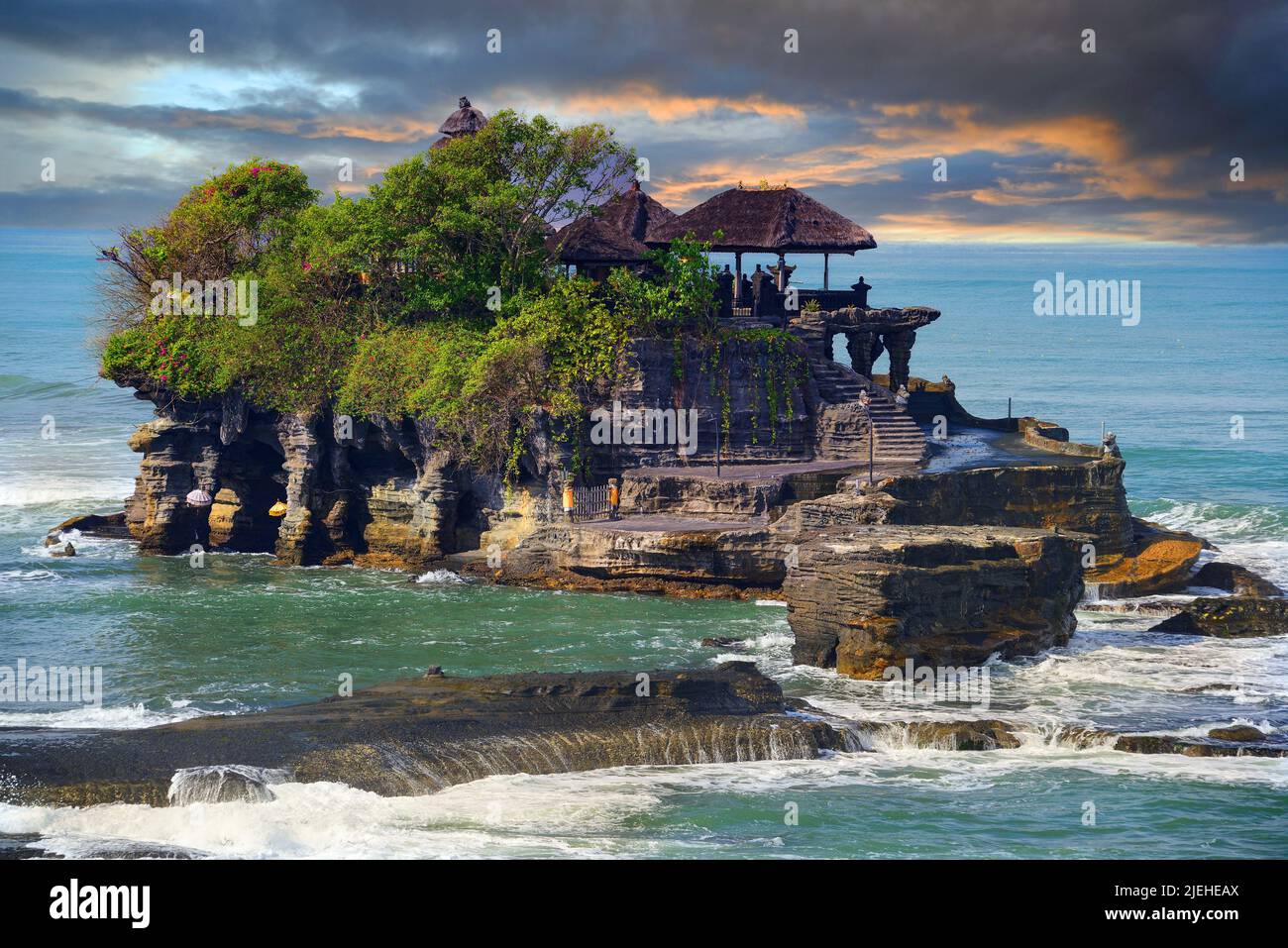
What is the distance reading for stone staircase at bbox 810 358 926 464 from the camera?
4206cm

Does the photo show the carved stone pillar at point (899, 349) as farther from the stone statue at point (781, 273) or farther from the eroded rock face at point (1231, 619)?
the eroded rock face at point (1231, 619)

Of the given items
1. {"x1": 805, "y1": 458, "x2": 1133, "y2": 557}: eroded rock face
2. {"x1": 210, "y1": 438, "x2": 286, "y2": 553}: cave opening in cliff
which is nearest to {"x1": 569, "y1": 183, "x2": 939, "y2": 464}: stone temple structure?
{"x1": 805, "y1": 458, "x2": 1133, "y2": 557}: eroded rock face

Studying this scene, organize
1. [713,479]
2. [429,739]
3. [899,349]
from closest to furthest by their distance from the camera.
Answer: [429,739], [713,479], [899,349]

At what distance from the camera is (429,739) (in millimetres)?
25703

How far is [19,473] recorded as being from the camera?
5706 centimetres

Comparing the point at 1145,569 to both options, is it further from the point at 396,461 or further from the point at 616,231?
the point at 396,461

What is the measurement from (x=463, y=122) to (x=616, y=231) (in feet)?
18.7

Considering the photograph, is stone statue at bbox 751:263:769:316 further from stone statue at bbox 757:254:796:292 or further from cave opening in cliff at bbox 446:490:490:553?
cave opening in cliff at bbox 446:490:490:553

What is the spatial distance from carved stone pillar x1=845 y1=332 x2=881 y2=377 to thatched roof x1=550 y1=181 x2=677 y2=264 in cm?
629

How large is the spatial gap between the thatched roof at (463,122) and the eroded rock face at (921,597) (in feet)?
60.8

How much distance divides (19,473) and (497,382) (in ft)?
83.3

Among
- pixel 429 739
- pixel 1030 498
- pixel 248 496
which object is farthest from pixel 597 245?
pixel 429 739

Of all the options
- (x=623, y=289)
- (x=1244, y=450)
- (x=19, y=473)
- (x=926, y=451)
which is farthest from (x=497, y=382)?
(x=1244, y=450)

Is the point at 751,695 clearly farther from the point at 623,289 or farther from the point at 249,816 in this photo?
the point at 623,289
